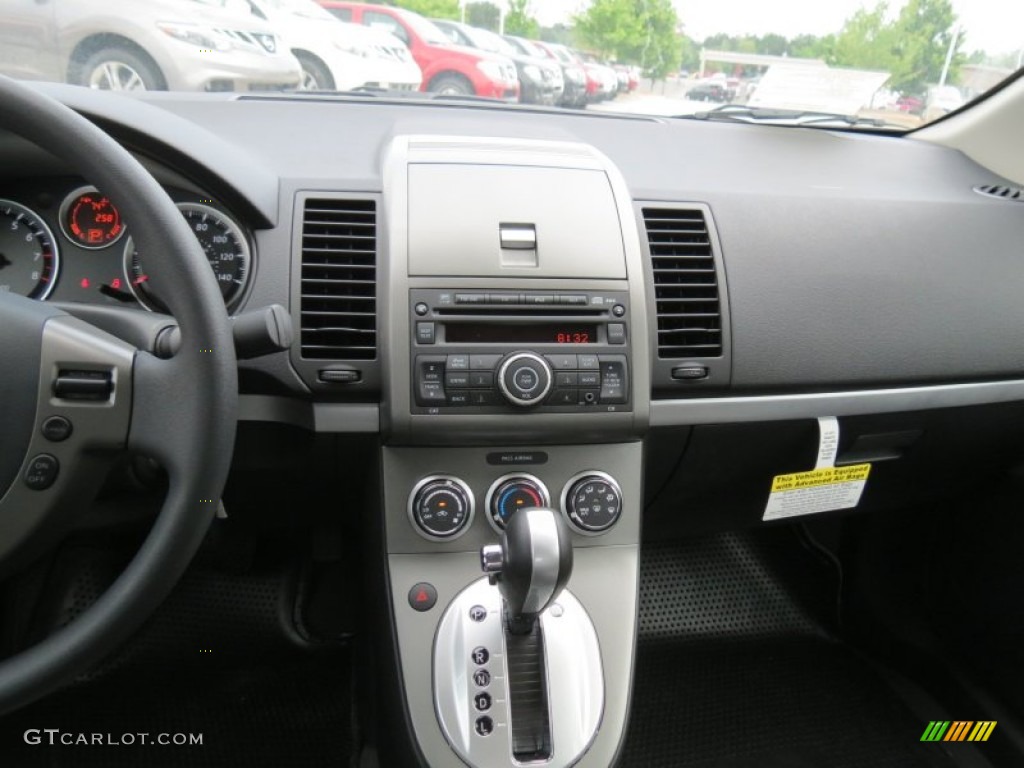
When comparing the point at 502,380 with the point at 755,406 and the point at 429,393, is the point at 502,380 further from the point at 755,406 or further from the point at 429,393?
A: the point at 755,406

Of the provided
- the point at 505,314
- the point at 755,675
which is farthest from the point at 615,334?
the point at 755,675

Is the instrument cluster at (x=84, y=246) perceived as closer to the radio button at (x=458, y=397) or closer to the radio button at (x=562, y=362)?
the radio button at (x=458, y=397)

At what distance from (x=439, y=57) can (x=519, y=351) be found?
0.85 meters

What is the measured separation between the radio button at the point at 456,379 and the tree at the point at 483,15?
858 mm

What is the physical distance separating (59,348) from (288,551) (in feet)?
3.37

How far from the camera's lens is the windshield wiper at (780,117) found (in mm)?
1847

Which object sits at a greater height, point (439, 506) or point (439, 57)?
point (439, 57)

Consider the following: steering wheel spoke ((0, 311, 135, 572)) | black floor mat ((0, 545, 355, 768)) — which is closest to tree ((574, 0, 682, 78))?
steering wheel spoke ((0, 311, 135, 572))

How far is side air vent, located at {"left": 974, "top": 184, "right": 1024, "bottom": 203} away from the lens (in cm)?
166

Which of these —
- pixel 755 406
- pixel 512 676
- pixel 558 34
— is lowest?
pixel 512 676

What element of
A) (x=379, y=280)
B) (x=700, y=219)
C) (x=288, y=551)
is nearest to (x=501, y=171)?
(x=379, y=280)

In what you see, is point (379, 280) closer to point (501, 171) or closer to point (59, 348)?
point (501, 171)

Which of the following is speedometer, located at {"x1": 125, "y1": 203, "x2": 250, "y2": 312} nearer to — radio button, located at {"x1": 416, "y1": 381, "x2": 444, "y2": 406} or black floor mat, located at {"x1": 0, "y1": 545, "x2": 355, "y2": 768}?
radio button, located at {"x1": 416, "y1": 381, "x2": 444, "y2": 406}

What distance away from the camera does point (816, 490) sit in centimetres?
156
